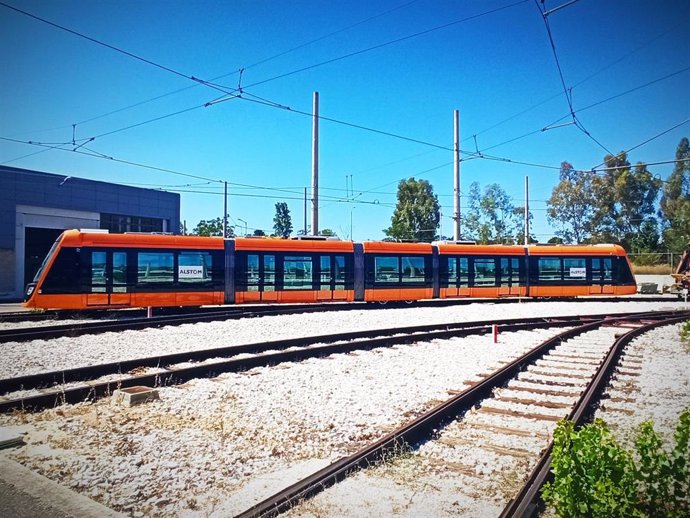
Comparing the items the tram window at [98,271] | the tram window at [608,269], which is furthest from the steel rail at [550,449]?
the tram window at [608,269]

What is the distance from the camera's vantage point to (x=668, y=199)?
40.8m

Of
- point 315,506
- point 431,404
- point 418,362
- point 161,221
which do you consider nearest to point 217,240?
point 418,362

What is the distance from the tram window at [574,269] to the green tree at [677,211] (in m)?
9.19

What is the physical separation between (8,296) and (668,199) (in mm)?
51580

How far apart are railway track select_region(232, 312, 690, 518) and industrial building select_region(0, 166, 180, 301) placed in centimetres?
3250

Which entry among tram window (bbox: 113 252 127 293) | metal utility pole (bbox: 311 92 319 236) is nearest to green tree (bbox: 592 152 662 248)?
metal utility pole (bbox: 311 92 319 236)

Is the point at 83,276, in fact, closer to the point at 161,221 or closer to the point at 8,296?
the point at 8,296

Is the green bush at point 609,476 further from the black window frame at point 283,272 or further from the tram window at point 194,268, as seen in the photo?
the black window frame at point 283,272

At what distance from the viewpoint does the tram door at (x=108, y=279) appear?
654 inches

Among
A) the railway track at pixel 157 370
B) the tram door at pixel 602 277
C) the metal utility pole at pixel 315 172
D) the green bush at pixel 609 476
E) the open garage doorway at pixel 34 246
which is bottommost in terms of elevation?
the railway track at pixel 157 370

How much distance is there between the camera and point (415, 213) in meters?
54.2

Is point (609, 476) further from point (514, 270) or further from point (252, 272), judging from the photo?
point (514, 270)

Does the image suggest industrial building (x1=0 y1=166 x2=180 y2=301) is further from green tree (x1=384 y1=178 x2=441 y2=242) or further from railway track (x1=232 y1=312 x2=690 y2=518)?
railway track (x1=232 y1=312 x2=690 y2=518)

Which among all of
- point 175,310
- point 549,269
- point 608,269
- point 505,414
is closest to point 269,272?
point 175,310
